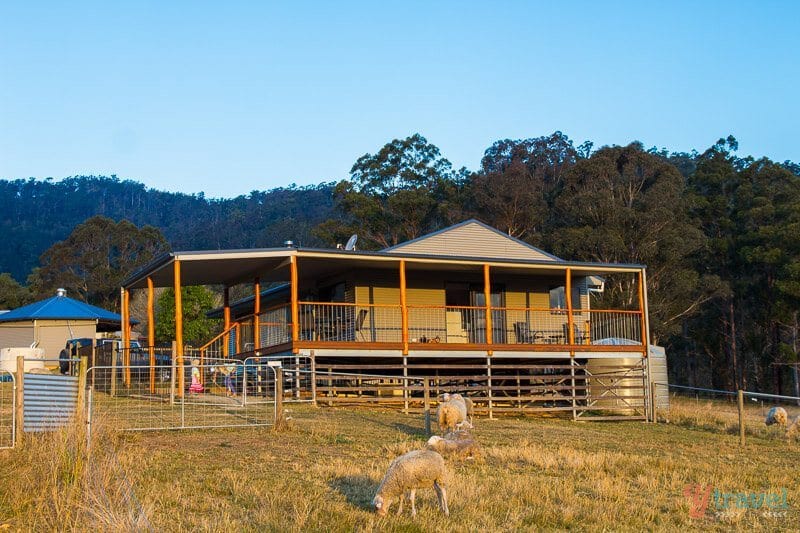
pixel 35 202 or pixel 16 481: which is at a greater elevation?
pixel 35 202

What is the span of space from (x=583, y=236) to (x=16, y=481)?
35.0 m

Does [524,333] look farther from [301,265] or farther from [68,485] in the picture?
[68,485]

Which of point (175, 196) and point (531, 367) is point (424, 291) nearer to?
point (531, 367)

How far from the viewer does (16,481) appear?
10375 mm

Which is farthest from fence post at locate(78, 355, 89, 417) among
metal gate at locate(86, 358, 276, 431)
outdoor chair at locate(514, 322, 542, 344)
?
outdoor chair at locate(514, 322, 542, 344)

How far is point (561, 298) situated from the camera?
31.8 metres

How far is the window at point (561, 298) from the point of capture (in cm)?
3089

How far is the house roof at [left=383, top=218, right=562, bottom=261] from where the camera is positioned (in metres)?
29.3

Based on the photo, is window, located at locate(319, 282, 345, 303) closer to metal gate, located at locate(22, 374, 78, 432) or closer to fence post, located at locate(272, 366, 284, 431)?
fence post, located at locate(272, 366, 284, 431)

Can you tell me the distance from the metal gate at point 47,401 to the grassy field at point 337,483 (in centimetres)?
62

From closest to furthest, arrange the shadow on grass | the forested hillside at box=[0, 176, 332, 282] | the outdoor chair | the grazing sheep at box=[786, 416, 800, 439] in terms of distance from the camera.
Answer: the shadow on grass
the grazing sheep at box=[786, 416, 800, 439]
the outdoor chair
the forested hillside at box=[0, 176, 332, 282]

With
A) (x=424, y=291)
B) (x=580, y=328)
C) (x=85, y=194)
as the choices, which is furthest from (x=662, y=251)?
(x=85, y=194)

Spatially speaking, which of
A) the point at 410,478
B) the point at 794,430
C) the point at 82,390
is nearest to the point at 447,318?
the point at 794,430

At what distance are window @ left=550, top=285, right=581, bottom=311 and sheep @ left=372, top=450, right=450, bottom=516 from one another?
21440mm
